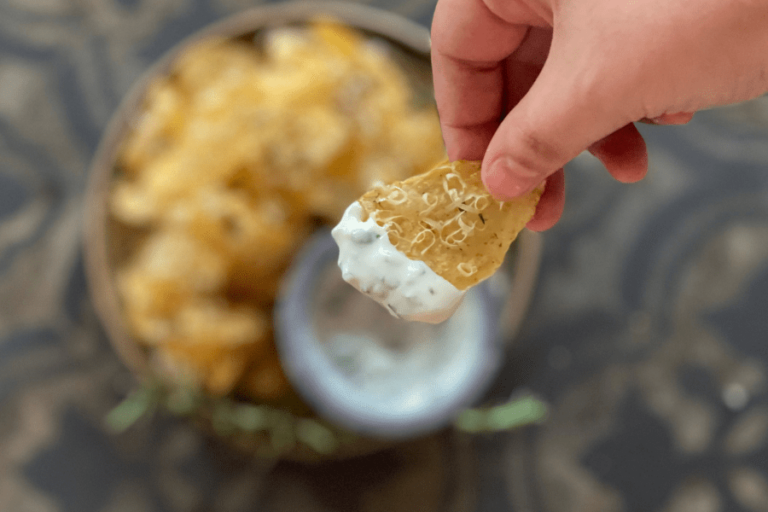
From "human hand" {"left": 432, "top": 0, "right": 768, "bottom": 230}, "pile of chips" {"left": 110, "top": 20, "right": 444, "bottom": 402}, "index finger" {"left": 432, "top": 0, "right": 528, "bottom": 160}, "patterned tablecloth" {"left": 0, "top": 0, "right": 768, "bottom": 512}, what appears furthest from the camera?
"patterned tablecloth" {"left": 0, "top": 0, "right": 768, "bottom": 512}

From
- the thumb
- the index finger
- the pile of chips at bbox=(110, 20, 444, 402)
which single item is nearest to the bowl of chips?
the pile of chips at bbox=(110, 20, 444, 402)

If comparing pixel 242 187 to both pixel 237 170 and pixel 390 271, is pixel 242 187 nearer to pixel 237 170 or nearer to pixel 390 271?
pixel 237 170

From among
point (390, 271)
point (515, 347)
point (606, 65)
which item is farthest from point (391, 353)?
point (606, 65)

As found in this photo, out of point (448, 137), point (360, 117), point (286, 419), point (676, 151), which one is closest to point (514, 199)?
→ point (448, 137)

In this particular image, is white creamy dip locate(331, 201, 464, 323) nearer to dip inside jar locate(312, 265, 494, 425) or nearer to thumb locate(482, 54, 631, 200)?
thumb locate(482, 54, 631, 200)

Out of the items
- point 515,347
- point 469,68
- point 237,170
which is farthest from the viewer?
point 515,347

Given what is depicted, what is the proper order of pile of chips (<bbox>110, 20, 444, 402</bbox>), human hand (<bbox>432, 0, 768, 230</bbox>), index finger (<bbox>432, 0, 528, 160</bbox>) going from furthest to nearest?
pile of chips (<bbox>110, 20, 444, 402</bbox>), index finger (<bbox>432, 0, 528, 160</bbox>), human hand (<bbox>432, 0, 768, 230</bbox>)

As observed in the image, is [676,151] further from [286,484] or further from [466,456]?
[286,484]
